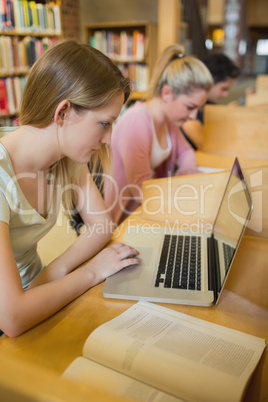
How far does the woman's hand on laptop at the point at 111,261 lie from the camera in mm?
857

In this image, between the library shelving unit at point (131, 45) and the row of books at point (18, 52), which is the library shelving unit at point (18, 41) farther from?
the library shelving unit at point (131, 45)

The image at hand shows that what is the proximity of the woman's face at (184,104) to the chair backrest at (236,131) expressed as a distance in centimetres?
57

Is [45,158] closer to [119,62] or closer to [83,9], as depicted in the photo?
[119,62]

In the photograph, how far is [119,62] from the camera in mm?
4164

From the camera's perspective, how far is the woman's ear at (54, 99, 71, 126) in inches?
→ 32.1

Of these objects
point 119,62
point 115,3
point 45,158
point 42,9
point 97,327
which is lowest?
point 97,327

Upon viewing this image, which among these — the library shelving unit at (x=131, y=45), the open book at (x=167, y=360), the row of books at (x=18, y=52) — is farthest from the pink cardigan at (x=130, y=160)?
the library shelving unit at (x=131, y=45)

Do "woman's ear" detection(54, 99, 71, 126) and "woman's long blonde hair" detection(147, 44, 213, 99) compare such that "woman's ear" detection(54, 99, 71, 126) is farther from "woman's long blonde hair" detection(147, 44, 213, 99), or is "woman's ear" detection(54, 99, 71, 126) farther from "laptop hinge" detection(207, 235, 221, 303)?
"woman's long blonde hair" detection(147, 44, 213, 99)

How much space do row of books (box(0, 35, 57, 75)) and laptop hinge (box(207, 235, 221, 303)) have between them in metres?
3.00

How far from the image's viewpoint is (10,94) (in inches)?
135

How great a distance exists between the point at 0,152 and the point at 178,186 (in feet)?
2.02

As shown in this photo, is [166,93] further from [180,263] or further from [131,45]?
[131,45]

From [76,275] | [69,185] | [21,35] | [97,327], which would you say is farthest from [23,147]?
[21,35]

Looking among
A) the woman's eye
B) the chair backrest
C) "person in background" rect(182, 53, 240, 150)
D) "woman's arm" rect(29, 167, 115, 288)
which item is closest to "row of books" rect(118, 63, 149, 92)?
"person in background" rect(182, 53, 240, 150)
